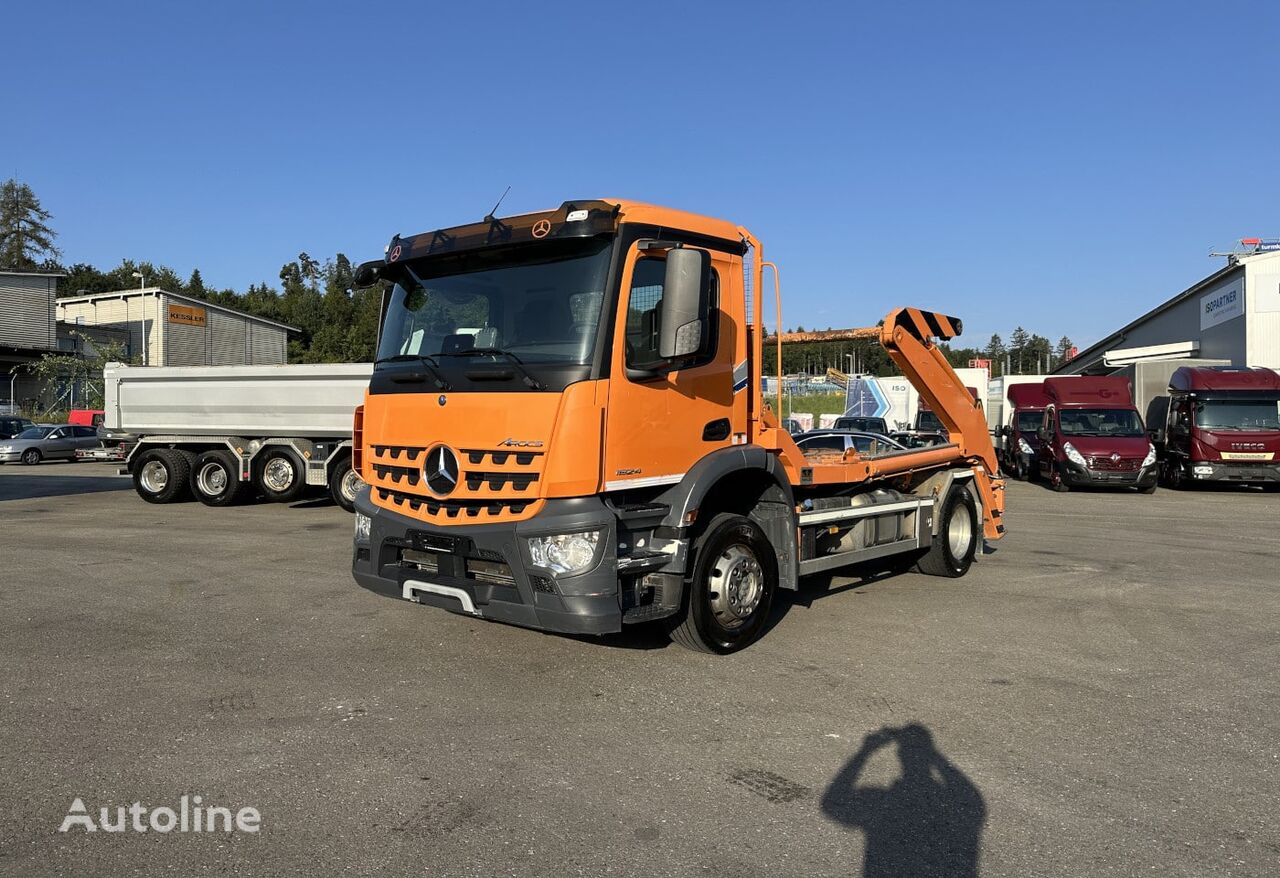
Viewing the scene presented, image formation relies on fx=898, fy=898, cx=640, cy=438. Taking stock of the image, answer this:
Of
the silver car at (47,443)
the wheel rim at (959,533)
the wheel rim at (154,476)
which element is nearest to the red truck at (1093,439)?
the wheel rim at (959,533)

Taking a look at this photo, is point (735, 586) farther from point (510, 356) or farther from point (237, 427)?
point (237, 427)

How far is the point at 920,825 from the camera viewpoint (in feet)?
12.1

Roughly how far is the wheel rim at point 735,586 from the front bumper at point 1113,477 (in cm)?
1633

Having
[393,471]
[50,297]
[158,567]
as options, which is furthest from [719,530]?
[50,297]

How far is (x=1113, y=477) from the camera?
19703 millimetres

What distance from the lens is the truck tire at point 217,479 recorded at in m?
15.8

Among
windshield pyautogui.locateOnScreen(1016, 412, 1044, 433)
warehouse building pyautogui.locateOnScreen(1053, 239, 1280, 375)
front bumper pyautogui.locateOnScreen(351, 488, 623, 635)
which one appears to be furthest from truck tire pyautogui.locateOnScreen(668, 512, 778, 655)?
warehouse building pyautogui.locateOnScreen(1053, 239, 1280, 375)

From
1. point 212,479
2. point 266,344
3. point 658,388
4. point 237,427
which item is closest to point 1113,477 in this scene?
point 658,388

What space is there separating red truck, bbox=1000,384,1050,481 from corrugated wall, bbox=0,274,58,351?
1812 inches

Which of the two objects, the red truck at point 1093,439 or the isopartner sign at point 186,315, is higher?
the isopartner sign at point 186,315

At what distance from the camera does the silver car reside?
29.5 metres

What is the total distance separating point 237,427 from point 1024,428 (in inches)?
784

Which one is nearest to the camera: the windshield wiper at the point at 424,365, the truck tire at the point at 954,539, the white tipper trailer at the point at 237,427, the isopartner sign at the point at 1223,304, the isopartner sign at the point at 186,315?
the windshield wiper at the point at 424,365

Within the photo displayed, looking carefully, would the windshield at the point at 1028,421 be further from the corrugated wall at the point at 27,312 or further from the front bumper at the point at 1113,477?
the corrugated wall at the point at 27,312
